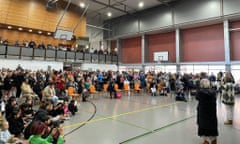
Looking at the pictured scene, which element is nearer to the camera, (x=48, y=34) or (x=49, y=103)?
(x=49, y=103)

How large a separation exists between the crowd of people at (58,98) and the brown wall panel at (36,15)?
23.5 ft

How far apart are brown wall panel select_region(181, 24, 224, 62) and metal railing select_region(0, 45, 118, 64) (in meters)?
7.43

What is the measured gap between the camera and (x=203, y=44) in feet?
43.5

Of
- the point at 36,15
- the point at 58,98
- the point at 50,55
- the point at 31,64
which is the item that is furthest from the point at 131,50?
the point at 58,98

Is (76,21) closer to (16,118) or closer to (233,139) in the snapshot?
(16,118)

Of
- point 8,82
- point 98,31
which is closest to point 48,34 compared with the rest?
point 98,31

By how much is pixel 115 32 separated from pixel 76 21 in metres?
4.79

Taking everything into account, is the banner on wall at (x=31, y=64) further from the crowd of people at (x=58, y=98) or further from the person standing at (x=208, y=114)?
the person standing at (x=208, y=114)

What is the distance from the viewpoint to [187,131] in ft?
12.4

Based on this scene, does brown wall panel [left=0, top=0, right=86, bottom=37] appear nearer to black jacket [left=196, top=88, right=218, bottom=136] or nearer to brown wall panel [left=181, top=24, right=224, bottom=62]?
brown wall panel [left=181, top=24, right=224, bottom=62]

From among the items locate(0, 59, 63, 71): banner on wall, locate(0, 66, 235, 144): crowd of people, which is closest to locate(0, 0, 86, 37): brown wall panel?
locate(0, 59, 63, 71): banner on wall

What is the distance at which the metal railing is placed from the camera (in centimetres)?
1018

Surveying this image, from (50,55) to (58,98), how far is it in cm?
755

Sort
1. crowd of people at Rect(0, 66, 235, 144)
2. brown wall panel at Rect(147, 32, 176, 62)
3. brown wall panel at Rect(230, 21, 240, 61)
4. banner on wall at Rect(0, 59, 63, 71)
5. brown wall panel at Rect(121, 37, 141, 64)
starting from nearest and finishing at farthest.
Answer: crowd of people at Rect(0, 66, 235, 144) < banner on wall at Rect(0, 59, 63, 71) < brown wall panel at Rect(230, 21, 240, 61) < brown wall panel at Rect(147, 32, 176, 62) < brown wall panel at Rect(121, 37, 141, 64)
